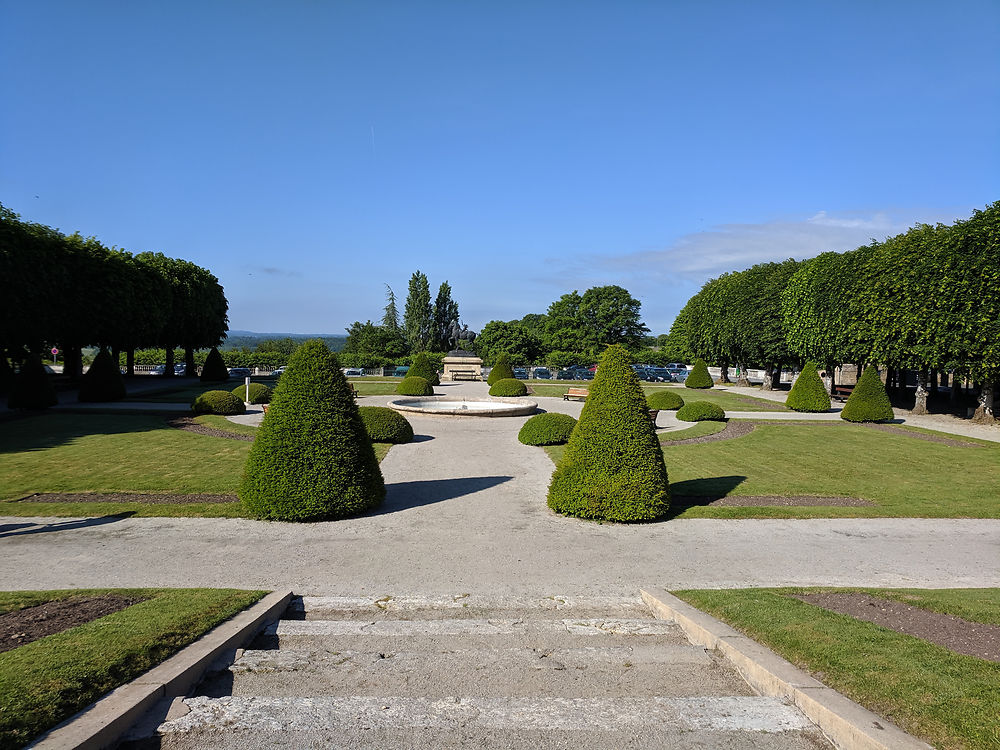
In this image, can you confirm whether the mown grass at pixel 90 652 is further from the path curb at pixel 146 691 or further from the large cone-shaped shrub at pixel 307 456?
the large cone-shaped shrub at pixel 307 456

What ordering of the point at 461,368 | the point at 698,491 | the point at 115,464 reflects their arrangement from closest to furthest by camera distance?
the point at 698,491
the point at 115,464
the point at 461,368

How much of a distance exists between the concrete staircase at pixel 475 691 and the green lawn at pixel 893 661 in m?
0.57

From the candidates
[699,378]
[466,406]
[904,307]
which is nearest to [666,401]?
[466,406]

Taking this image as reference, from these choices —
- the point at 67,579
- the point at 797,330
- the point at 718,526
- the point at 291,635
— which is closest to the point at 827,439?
the point at 718,526

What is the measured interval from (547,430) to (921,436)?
580 inches

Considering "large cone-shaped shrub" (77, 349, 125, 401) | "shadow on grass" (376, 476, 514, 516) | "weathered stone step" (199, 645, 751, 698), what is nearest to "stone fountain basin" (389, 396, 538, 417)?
"shadow on grass" (376, 476, 514, 516)

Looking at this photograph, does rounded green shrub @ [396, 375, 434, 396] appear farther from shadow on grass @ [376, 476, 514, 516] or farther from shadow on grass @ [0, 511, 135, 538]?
shadow on grass @ [0, 511, 135, 538]

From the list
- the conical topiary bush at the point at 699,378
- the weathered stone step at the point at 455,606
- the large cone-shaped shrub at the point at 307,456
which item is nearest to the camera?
the weathered stone step at the point at 455,606

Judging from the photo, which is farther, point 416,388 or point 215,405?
point 416,388

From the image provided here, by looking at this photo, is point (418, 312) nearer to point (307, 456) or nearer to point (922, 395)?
point (922, 395)

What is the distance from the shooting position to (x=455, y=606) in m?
6.82

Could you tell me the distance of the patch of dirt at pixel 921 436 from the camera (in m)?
20.8

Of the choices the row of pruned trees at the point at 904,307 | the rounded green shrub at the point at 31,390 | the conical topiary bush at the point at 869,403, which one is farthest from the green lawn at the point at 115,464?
the row of pruned trees at the point at 904,307

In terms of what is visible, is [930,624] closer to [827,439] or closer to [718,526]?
[718,526]
